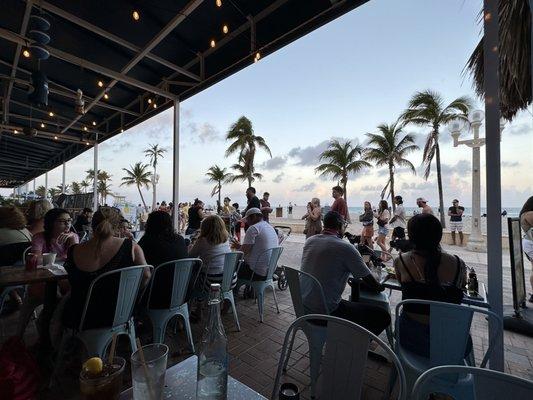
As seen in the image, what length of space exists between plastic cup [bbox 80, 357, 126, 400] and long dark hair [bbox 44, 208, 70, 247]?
2860 millimetres

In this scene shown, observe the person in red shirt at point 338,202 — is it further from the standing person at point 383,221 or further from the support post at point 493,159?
the support post at point 493,159

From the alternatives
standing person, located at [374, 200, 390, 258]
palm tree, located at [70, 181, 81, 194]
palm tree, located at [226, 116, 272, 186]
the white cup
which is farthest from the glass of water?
palm tree, located at [70, 181, 81, 194]

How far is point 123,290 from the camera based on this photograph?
6.21 feet

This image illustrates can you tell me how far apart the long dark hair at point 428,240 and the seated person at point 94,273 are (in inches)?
85.4

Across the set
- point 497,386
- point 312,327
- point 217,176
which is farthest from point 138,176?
point 497,386

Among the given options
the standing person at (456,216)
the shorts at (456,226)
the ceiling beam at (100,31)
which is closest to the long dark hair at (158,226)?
the ceiling beam at (100,31)

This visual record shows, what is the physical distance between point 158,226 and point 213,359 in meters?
1.90

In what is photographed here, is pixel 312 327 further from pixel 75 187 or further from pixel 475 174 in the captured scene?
pixel 75 187

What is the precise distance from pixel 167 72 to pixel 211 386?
5.74 metres

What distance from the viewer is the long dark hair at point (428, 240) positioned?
1719mm

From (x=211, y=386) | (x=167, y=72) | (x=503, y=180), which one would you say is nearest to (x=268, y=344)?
(x=211, y=386)

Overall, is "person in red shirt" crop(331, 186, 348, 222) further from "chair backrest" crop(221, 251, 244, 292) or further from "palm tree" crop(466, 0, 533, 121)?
"chair backrest" crop(221, 251, 244, 292)

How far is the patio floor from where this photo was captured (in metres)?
2.02

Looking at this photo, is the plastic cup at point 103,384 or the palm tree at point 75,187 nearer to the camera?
the plastic cup at point 103,384
